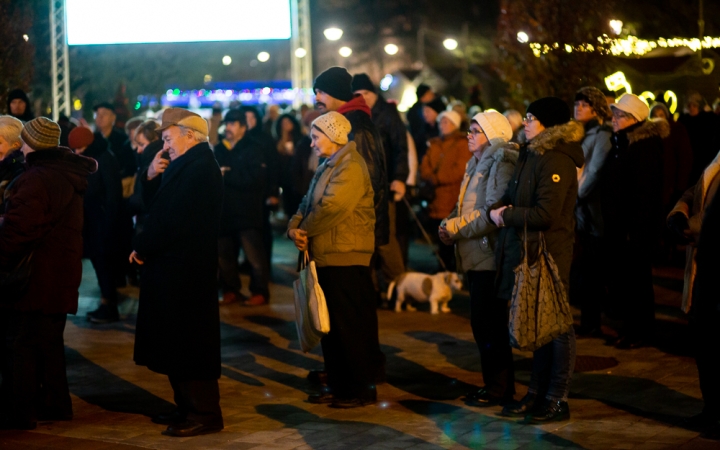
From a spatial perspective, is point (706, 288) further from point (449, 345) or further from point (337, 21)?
point (337, 21)

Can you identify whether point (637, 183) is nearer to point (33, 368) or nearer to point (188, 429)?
point (188, 429)

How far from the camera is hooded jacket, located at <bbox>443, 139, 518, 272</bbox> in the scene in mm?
6953

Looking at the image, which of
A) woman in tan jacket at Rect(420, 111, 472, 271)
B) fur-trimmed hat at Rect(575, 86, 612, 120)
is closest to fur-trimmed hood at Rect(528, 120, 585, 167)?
fur-trimmed hat at Rect(575, 86, 612, 120)

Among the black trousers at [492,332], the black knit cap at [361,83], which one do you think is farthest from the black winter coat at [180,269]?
the black knit cap at [361,83]

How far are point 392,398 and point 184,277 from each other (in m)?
1.92

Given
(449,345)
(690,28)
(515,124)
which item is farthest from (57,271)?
(690,28)

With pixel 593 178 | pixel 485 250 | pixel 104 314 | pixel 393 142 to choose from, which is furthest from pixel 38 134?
pixel 393 142

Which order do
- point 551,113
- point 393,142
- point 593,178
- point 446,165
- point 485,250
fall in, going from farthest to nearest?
point 446,165, point 393,142, point 593,178, point 485,250, point 551,113

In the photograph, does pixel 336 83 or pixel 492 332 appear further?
pixel 336 83

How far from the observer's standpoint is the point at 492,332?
7125 mm

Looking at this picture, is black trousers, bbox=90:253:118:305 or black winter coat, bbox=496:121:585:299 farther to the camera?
black trousers, bbox=90:253:118:305

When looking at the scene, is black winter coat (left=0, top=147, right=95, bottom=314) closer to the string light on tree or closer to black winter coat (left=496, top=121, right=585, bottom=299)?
black winter coat (left=496, top=121, right=585, bottom=299)

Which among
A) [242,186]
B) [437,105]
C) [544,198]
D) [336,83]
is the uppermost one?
[437,105]

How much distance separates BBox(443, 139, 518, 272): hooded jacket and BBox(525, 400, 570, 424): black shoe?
1.00 metres
